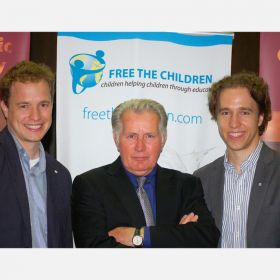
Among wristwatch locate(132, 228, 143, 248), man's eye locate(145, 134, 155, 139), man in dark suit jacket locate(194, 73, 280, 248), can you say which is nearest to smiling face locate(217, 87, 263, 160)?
man in dark suit jacket locate(194, 73, 280, 248)

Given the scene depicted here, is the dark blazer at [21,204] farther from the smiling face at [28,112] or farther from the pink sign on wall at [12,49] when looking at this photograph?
the pink sign on wall at [12,49]

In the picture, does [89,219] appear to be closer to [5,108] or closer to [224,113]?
[5,108]

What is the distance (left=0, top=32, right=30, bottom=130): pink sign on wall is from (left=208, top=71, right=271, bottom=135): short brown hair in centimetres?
161

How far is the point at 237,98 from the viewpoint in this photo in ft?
10.4

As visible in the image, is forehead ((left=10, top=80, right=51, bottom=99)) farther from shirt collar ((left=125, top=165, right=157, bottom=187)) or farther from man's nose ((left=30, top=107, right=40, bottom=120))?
shirt collar ((left=125, top=165, right=157, bottom=187))

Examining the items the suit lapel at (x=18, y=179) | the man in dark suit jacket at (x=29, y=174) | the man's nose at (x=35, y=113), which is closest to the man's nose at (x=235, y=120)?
the man in dark suit jacket at (x=29, y=174)

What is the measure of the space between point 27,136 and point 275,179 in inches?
73.6

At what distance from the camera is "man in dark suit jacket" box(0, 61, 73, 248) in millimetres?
2852

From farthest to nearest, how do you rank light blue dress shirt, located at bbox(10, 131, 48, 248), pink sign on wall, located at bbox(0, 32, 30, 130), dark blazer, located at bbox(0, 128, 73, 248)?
pink sign on wall, located at bbox(0, 32, 30, 130) < light blue dress shirt, located at bbox(10, 131, 48, 248) < dark blazer, located at bbox(0, 128, 73, 248)

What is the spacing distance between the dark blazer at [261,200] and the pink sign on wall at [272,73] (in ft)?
1.05

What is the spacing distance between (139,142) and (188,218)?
662mm

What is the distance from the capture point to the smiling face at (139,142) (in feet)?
10.1

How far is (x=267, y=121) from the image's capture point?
3.34m

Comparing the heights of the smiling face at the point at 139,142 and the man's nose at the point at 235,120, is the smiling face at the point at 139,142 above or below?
below
